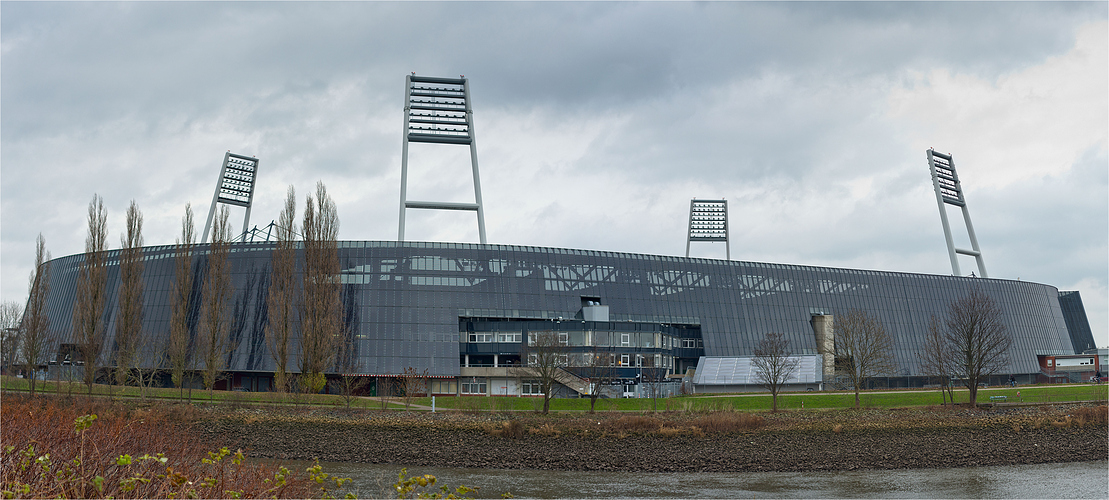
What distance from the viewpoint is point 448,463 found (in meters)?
35.9

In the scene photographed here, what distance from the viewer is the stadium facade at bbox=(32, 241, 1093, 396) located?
77.6 m

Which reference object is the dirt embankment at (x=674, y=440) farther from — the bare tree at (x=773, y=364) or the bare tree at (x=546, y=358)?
the bare tree at (x=773, y=364)

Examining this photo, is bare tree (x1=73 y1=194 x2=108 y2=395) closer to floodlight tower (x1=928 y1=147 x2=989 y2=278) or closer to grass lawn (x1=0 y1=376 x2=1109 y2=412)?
grass lawn (x1=0 y1=376 x2=1109 y2=412)

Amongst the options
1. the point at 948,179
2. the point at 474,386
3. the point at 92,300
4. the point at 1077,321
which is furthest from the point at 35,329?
the point at 1077,321

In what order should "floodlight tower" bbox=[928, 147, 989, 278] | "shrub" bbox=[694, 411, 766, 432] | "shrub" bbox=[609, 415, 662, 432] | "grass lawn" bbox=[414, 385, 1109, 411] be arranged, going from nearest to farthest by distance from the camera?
1. "shrub" bbox=[609, 415, 662, 432]
2. "shrub" bbox=[694, 411, 766, 432]
3. "grass lawn" bbox=[414, 385, 1109, 411]
4. "floodlight tower" bbox=[928, 147, 989, 278]

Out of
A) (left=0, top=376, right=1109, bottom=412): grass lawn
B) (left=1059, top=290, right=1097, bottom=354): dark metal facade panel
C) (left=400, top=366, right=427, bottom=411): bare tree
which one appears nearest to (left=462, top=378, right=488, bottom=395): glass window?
(left=400, top=366, right=427, bottom=411): bare tree

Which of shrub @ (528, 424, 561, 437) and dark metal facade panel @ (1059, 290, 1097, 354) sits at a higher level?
dark metal facade panel @ (1059, 290, 1097, 354)

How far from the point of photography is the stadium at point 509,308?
7700cm

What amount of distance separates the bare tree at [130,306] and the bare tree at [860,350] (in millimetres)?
55063

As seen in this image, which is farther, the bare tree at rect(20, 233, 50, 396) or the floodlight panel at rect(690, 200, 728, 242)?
the floodlight panel at rect(690, 200, 728, 242)

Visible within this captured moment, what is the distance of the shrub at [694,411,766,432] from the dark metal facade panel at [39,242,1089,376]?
36613 millimetres

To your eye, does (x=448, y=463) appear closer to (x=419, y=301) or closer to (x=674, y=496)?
(x=674, y=496)

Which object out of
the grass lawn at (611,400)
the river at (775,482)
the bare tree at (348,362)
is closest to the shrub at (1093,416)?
the grass lawn at (611,400)

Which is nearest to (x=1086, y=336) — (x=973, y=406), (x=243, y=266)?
(x=973, y=406)
